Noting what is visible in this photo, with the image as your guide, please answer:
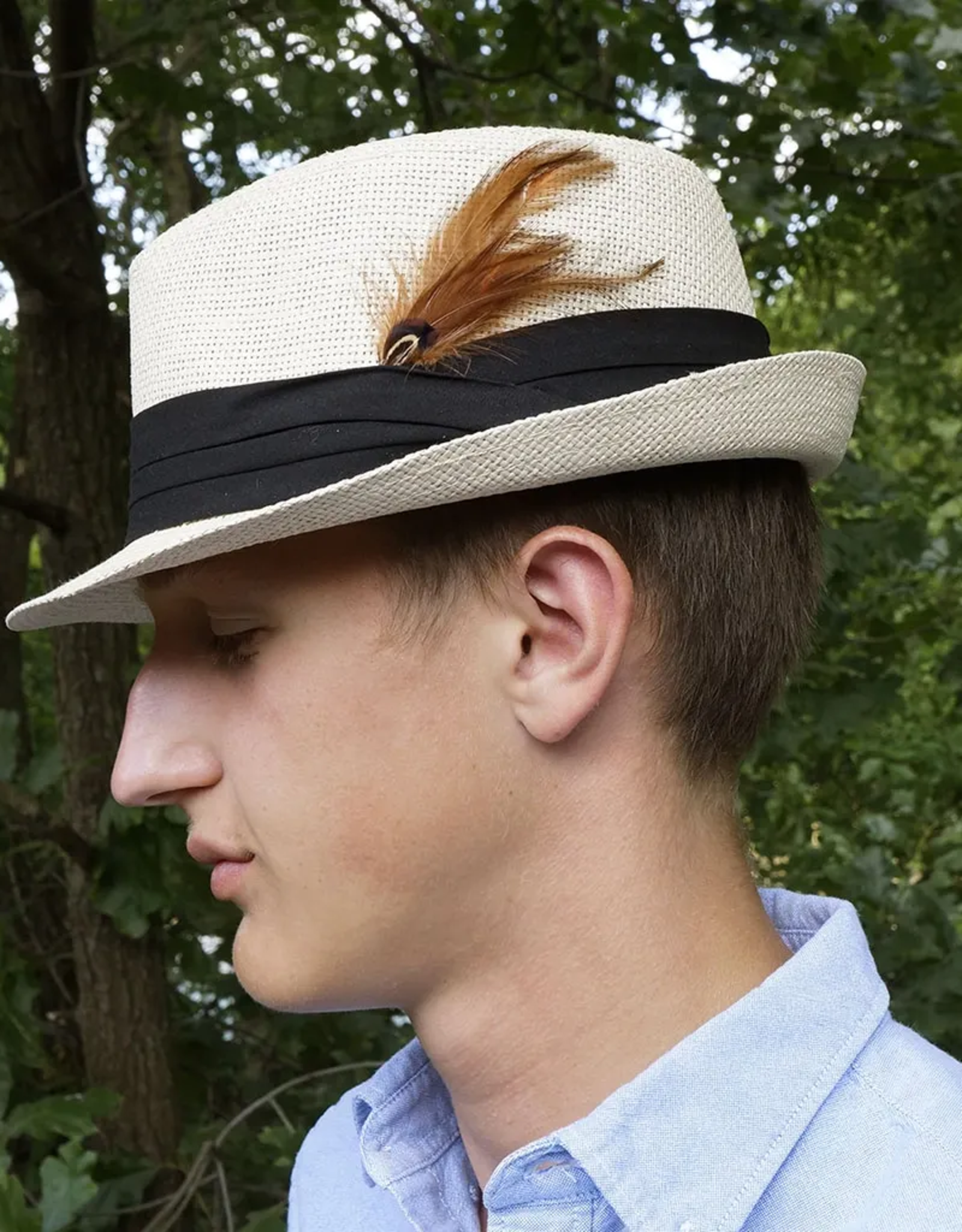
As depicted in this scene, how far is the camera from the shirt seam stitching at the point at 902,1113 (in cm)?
104

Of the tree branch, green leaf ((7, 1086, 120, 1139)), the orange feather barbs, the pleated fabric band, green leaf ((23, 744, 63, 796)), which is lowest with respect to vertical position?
green leaf ((7, 1086, 120, 1139))

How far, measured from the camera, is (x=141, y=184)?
13.5 feet

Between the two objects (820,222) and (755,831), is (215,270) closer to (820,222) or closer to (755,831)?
(820,222)

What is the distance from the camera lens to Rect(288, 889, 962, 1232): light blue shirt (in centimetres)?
104

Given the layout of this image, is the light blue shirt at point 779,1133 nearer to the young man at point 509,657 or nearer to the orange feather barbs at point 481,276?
the young man at point 509,657

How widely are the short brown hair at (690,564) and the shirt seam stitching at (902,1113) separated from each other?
0.28 metres

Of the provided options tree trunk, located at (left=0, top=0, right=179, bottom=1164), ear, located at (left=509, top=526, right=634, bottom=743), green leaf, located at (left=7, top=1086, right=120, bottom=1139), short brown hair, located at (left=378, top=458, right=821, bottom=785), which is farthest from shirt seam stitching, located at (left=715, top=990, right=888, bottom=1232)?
tree trunk, located at (left=0, top=0, right=179, bottom=1164)

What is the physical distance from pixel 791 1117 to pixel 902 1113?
0.09 meters

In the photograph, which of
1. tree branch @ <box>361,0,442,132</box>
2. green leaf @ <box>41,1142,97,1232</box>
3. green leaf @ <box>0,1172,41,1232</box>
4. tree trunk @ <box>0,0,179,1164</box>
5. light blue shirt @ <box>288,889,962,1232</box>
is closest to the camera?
light blue shirt @ <box>288,889,962,1232</box>

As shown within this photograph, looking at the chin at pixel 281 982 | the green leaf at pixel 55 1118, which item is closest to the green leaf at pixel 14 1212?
the green leaf at pixel 55 1118

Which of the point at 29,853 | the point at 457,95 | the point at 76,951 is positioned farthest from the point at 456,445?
the point at 457,95

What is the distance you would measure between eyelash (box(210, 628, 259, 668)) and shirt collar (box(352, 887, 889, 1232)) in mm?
495

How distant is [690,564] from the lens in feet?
3.99

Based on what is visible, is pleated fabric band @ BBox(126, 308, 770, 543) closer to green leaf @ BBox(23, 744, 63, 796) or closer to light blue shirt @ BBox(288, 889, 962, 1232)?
light blue shirt @ BBox(288, 889, 962, 1232)
